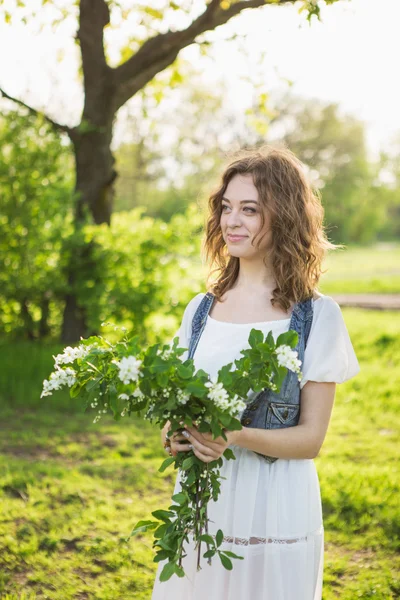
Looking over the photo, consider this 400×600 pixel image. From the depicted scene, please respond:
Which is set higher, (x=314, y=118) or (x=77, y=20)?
(x=314, y=118)

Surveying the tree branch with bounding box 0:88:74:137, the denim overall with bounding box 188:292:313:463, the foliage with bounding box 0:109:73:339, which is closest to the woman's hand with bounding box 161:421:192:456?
the denim overall with bounding box 188:292:313:463

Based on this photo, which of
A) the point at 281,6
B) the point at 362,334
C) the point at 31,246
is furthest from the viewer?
the point at 362,334

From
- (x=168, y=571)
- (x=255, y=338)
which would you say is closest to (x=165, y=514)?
(x=168, y=571)

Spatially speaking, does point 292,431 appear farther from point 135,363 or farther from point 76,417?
point 76,417

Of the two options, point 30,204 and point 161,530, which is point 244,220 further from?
A: point 30,204

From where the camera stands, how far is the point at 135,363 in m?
1.77

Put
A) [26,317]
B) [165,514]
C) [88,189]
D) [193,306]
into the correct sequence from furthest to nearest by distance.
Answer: [26,317] → [88,189] → [193,306] → [165,514]

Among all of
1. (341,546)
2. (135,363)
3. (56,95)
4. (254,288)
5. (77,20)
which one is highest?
(77,20)

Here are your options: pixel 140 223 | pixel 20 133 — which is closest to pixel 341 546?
pixel 140 223

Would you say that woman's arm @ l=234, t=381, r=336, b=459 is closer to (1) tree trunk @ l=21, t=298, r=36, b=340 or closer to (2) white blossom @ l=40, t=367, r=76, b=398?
(2) white blossom @ l=40, t=367, r=76, b=398

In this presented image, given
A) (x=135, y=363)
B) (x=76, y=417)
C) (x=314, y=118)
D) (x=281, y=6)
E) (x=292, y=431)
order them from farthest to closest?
(x=314, y=118) < (x=76, y=417) < (x=281, y=6) < (x=292, y=431) < (x=135, y=363)

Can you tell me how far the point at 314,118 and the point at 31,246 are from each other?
2858 cm

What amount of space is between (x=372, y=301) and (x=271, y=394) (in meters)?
13.1

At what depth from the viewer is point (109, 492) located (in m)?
4.88
